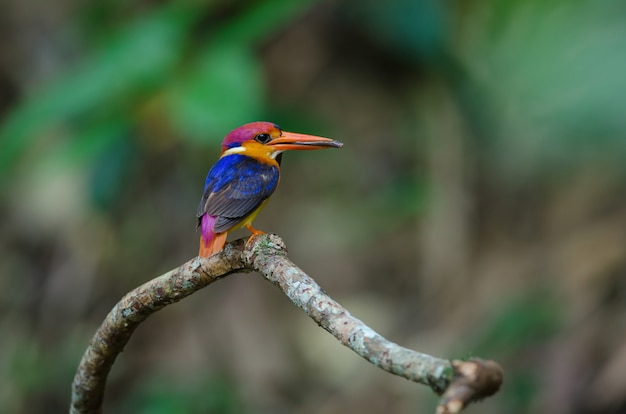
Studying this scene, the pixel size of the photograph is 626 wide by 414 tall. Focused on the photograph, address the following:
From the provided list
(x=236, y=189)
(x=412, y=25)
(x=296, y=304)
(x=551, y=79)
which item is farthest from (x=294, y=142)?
(x=412, y=25)

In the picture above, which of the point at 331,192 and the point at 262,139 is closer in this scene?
the point at 262,139

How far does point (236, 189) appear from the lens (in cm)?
191

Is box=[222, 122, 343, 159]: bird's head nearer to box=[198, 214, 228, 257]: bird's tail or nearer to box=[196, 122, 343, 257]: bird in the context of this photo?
box=[196, 122, 343, 257]: bird

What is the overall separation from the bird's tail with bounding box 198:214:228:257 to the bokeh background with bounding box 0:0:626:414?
0.95 meters

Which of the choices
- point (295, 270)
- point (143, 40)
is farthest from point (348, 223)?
point (295, 270)

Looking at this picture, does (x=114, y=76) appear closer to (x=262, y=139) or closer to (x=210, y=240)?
(x=262, y=139)

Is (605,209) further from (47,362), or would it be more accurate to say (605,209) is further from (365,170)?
(47,362)

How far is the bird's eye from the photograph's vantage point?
6.68 ft

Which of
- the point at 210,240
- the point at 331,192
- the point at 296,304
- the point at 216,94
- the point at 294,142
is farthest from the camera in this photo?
the point at 331,192

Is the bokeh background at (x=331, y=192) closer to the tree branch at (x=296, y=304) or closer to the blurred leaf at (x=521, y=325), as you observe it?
the blurred leaf at (x=521, y=325)

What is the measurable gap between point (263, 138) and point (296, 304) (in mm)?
741

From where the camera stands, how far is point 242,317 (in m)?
4.55

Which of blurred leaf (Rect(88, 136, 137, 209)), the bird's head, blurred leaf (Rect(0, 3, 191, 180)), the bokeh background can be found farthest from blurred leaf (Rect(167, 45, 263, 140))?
the bird's head

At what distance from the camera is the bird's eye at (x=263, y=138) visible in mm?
2035
